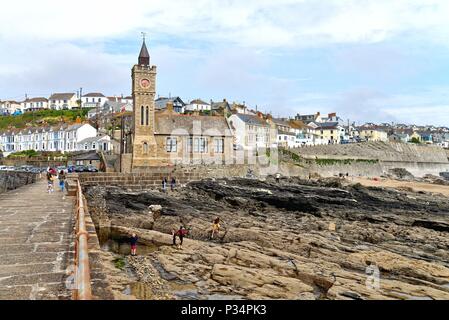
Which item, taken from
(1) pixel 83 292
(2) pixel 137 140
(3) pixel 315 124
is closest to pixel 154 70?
(2) pixel 137 140

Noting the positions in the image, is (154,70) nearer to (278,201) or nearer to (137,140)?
(137,140)

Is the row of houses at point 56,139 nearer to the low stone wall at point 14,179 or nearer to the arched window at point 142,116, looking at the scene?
the arched window at point 142,116

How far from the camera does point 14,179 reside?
38.6 metres

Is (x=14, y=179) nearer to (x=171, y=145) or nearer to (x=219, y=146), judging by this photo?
(x=171, y=145)

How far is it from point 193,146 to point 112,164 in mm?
11117

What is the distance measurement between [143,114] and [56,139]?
40.8m

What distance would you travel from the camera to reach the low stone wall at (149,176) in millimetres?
37062

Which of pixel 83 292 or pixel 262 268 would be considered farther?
pixel 262 268

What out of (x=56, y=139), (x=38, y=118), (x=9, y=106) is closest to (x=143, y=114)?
(x=56, y=139)

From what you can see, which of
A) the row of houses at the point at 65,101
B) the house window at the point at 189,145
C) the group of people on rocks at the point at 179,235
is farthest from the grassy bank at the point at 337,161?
the row of houses at the point at 65,101

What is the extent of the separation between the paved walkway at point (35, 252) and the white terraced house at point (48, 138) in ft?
218

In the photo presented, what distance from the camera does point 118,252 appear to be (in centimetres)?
1730
